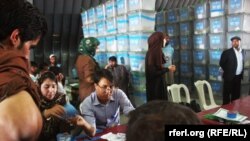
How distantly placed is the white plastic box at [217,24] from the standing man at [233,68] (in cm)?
64

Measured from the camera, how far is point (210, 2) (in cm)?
574

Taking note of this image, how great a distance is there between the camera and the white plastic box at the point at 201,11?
5875 millimetres

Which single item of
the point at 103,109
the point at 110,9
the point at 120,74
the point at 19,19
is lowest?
the point at 103,109

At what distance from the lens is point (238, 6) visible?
5.18 meters

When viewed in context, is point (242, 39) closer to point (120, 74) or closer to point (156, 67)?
point (156, 67)

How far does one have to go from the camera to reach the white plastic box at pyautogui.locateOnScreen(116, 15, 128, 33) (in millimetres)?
4801

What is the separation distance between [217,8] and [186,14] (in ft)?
3.01

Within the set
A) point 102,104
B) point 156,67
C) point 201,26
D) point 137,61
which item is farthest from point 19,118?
point 201,26

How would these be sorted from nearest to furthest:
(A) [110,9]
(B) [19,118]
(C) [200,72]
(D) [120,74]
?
(B) [19,118] < (D) [120,74] < (A) [110,9] < (C) [200,72]

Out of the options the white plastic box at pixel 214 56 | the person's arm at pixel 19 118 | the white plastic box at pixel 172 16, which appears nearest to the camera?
the person's arm at pixel 19 118

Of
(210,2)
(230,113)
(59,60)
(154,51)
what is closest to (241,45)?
(210,2)

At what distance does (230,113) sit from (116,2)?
333 cm

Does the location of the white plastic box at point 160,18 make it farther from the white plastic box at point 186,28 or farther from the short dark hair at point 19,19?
the short dark hair at point 19,19

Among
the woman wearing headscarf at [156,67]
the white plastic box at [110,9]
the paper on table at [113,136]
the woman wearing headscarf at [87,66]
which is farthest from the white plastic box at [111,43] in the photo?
the paper on table at [113,136]
